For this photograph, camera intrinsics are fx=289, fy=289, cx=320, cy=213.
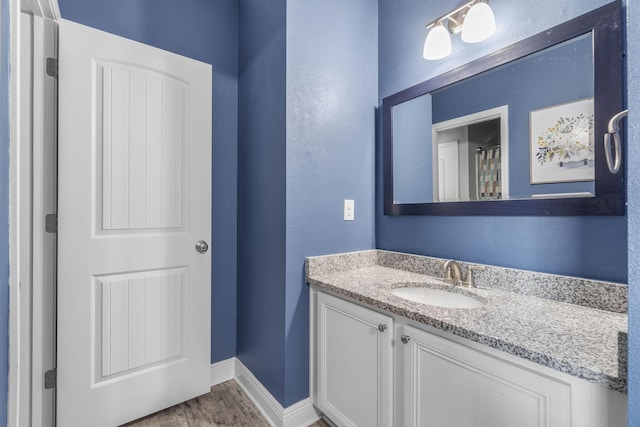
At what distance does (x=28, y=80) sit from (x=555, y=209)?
7.29 ft

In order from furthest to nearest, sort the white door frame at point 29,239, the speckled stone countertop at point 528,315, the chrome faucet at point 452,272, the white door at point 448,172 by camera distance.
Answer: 1. the white door at point 448,172
2. the chrome faucet at point 452,272
3. the white door frame at point 29,239
4. the speckled stone countertop at point 528,315

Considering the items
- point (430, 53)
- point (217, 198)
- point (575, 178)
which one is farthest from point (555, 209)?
point (217, 198)

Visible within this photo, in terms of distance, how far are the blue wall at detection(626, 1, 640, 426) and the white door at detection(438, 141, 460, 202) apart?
2.96 ft

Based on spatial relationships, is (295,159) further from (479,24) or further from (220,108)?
(479,24)

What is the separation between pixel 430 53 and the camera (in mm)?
1446

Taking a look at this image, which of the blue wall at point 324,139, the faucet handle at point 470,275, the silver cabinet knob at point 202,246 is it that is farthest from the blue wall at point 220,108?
the faucet handle at point 470,275

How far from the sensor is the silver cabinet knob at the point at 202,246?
168 centimetres

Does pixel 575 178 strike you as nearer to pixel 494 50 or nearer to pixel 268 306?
pixel 494 50

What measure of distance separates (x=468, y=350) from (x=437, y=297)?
489 millimetres

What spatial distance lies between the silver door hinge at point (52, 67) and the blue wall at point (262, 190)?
902mm

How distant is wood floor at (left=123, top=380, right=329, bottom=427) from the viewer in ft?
4.91

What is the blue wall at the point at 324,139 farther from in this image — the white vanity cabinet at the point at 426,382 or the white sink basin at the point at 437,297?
the white sink basin at the point at 437,297

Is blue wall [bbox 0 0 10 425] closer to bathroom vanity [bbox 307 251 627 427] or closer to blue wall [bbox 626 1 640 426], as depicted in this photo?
bathroom vanity [bbox 307 251 627 427]

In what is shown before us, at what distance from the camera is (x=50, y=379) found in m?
1.35
